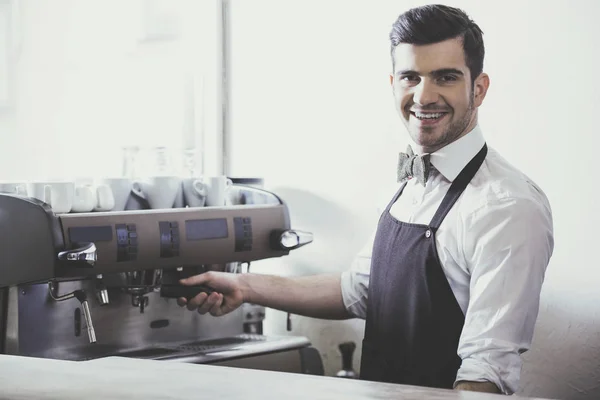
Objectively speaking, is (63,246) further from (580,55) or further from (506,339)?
(580,55)

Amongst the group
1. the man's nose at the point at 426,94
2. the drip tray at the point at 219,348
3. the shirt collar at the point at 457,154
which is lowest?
the drip tray at the point at 219,348

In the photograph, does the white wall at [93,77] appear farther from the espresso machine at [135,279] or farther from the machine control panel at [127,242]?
the machine control panel at [127,242]

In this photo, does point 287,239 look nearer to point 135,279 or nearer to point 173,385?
point 135,279

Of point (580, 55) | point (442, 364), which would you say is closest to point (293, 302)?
→ point (442, 364)

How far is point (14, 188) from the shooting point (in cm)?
235

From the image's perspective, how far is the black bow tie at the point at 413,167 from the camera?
7.50 feet

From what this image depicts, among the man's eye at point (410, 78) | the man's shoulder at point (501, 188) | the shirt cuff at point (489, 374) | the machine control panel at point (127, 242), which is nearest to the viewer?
the shirt cuff at point (489, 374)

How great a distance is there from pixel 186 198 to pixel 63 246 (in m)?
0.60

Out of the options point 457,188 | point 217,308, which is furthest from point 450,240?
point 217,308

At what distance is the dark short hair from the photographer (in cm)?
220

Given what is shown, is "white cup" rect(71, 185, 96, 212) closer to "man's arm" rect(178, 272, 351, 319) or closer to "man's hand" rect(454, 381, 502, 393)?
"man's arm" rect(178, 272, 351, 319)

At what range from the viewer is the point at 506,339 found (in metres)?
1.90

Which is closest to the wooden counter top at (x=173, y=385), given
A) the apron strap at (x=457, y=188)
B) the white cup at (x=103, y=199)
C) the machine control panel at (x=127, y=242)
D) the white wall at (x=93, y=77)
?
the apron strap at (x=457, y=188)

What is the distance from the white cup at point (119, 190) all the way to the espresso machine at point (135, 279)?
137 millimetres
